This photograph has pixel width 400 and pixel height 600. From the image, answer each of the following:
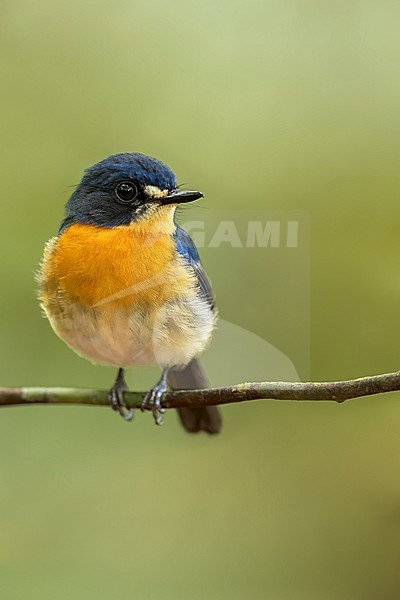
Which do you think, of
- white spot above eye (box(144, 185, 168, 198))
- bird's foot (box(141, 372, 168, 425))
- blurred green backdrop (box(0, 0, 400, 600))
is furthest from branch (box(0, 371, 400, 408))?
white spot above eye (box(144, 185, 168, 198))

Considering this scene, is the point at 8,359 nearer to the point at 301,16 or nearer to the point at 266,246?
the point at 266,246

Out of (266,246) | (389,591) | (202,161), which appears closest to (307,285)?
(266,246)

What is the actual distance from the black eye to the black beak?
5 cm

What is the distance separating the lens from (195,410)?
3.03ft

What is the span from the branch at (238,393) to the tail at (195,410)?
0.07 metres

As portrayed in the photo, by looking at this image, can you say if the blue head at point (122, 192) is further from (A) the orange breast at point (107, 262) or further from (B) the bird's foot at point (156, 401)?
(B) the bird's foot at point (156, 401)

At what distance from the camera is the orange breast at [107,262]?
84cm

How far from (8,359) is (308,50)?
25.2 inches

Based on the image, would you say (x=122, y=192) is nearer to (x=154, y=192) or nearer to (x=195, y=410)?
(x=154, y=192)

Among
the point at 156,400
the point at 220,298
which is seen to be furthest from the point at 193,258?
the point at 156,400

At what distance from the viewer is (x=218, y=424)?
36.1 inches

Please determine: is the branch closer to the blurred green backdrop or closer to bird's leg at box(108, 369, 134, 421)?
bird's leg at box(108, 369, 134, 421)

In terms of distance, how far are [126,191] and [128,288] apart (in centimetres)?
14

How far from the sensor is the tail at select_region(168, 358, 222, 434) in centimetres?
87
